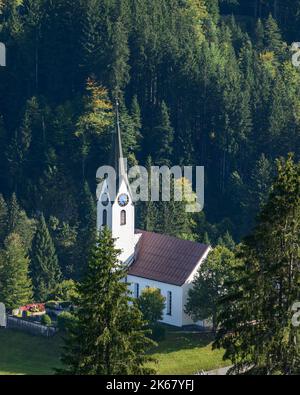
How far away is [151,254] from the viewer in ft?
353

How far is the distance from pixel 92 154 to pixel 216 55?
54.5ft

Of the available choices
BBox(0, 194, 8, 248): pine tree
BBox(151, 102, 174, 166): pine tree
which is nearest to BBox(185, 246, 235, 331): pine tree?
BBox(0, 194, 8, 248): pine tree

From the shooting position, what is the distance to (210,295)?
331ft

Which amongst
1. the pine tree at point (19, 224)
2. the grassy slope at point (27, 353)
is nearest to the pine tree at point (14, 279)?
the grassy slope at point (27, 353)

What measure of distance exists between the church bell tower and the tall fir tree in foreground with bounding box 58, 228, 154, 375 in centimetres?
3472

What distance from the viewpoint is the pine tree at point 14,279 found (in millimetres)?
113688

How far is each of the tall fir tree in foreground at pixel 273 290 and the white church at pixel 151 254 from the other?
1289 inches

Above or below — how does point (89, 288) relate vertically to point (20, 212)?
below

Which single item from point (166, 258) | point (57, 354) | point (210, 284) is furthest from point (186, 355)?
point (166, 258)

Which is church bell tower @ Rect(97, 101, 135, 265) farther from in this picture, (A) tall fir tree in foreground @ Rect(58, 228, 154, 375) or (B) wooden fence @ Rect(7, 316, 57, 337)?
(A) tall fir tree in foreground @ Rect(58, 228, 154, 375)

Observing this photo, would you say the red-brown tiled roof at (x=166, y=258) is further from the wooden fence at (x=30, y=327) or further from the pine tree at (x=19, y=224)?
→ the pine tree at (x=19, y=224)
